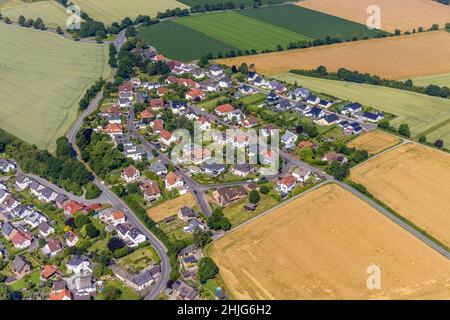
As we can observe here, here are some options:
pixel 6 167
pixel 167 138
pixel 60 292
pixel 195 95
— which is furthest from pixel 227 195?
pixel 6 167

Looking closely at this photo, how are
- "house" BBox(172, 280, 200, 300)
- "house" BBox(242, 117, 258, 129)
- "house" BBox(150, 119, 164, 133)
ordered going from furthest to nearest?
"house" BBox(242, 117, 258, 129), "house" BBox(150, 119, 164, 133), "house" BBox(172, 280, 200, 300)

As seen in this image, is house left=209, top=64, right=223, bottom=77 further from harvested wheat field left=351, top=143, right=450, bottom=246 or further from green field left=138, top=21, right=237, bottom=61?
harvested wheat field left=351, top=143, right=450, bottom=246

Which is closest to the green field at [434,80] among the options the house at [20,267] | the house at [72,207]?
the house at [72,207]

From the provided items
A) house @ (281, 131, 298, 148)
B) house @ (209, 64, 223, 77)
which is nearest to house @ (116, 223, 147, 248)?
house @ (281, 131, 298, 148)

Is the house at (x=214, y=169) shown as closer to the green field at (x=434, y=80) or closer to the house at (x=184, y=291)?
the house at (x=184, y=291)

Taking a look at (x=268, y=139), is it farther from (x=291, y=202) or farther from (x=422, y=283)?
(x=422, y=283)
